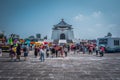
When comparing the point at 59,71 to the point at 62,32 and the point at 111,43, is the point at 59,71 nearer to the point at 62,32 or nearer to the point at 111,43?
the point at 111,43

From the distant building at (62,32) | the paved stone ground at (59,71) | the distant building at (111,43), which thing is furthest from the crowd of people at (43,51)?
the distant building at (62,32)

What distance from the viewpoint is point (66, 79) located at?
9297mm

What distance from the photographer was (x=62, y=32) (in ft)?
266

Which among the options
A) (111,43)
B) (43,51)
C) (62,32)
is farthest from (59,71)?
(62,32)

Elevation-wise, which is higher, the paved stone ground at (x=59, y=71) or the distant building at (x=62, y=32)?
the distant building at (x=62, y=32)

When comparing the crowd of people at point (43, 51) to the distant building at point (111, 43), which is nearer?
the crowd of people at point (43, 51)

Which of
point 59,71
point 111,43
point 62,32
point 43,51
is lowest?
point 59,71

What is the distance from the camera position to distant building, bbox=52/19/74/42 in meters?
80.6

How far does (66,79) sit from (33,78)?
5.78ft

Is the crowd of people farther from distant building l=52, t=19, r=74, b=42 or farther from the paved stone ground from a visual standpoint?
distant building l=52, t=19, r=74, b=42

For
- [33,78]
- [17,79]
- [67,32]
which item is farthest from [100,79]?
[67,32]

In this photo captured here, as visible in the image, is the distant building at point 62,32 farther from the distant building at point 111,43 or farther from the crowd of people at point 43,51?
the crowd of people at point 43,51

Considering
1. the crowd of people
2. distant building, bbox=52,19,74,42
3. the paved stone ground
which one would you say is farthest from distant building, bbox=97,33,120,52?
distant building, bbox=52,19,74,42

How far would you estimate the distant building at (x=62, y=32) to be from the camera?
265 feet
